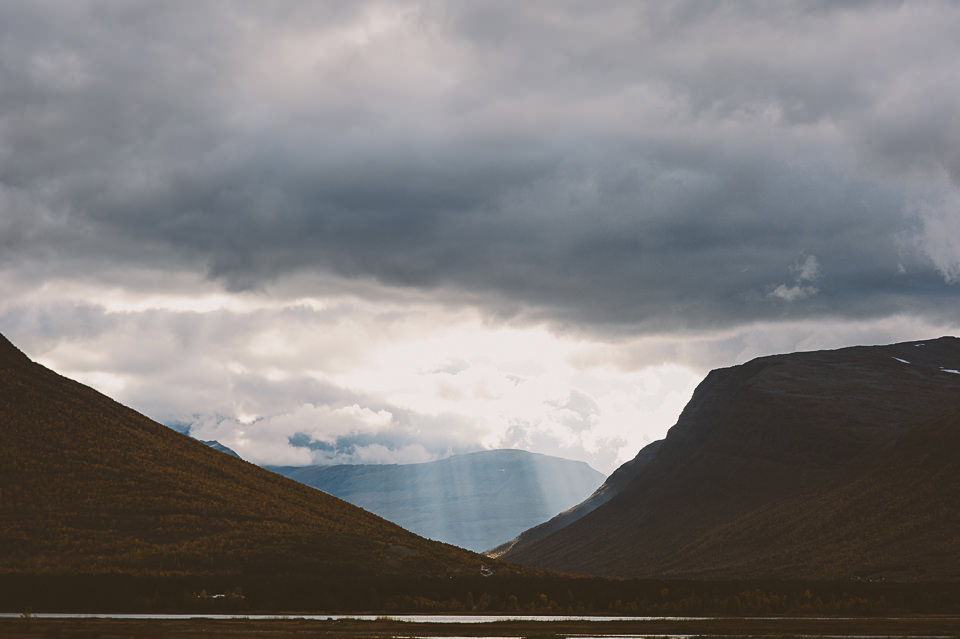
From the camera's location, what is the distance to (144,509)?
132500mm

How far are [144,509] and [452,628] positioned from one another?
271 feet

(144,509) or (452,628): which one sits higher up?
(144,509)

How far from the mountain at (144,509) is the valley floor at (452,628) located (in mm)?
50038

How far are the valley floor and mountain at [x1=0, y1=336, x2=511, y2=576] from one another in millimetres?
50038

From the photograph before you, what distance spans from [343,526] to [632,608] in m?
72.3

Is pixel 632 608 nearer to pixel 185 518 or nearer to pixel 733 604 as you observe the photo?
pixel 733 604

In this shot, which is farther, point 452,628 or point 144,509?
point 144,509

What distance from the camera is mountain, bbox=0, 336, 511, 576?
Answer: 116 m

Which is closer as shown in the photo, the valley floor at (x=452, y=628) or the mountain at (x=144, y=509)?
the valley floor at (x=452, y=628)

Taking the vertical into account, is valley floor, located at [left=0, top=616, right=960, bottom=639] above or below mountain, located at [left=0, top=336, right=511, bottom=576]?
below

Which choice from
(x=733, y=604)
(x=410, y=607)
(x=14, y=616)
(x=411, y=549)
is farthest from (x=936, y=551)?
(x=14, y=616)

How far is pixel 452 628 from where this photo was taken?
61094mm

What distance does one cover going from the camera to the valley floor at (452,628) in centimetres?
5488

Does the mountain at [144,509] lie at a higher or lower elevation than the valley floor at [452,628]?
higher
